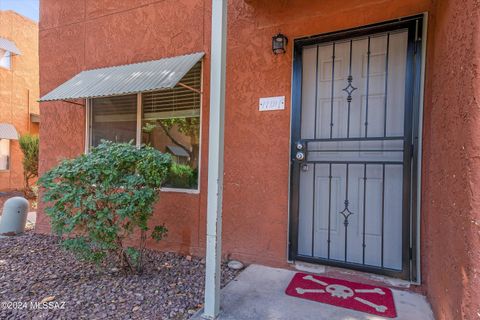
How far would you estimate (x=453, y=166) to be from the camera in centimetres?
182

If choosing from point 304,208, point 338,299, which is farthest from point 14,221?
point 338,299

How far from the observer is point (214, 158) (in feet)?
7.59

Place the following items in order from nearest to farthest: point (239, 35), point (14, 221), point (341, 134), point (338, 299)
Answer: point (338, 299), point (341, 134), point (239, 35), point (14, 221)

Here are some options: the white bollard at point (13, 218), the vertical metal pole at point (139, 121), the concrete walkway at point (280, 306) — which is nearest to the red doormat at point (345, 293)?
the concrete walkway at point (280, 306)

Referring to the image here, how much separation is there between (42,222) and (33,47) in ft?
32.8

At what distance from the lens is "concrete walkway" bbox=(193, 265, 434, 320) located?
236 centimetres

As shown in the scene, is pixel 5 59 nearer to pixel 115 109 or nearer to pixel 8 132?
pixel 8 132

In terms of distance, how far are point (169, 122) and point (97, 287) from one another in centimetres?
229

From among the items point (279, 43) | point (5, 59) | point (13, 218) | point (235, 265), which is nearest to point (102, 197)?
point (235, 265)

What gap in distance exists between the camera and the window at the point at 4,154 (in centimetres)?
1070

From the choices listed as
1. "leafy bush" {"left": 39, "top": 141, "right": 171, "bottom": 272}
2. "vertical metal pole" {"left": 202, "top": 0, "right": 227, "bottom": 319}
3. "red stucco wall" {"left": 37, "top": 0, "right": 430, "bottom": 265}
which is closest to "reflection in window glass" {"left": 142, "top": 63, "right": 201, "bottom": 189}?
"red stucco wall" {"left": 37, "top": 0, "right": 430, "bottom": 265}

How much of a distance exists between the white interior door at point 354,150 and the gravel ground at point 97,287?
4.21 feet

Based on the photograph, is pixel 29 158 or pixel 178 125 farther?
pixel 29 158

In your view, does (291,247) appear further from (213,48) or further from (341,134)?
(213,48)
